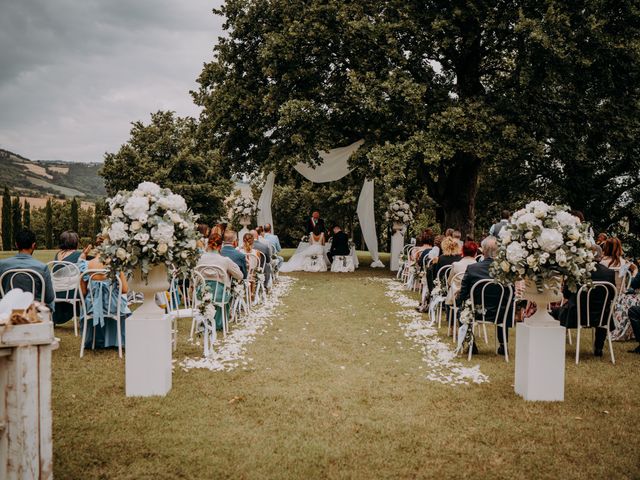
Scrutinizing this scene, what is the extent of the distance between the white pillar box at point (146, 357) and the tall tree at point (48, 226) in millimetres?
38863

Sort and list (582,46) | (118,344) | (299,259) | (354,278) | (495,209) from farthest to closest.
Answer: (495,209), (299,259), (354,278), (582,46), (118,344)

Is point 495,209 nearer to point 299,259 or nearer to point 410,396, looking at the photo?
point 299,259

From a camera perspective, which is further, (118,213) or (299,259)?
(299,259)

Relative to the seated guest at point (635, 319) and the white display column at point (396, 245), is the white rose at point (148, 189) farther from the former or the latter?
the white display column at point (396, 245)

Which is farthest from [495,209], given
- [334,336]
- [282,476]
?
[282,476]

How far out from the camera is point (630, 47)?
1337cm

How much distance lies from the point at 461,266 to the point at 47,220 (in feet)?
128

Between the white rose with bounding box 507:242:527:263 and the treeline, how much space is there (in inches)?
1456

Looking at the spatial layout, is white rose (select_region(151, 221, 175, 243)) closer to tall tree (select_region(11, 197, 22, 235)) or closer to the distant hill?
tall tree (select_region(11, 197, 22, 235))

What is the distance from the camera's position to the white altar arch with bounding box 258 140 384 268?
1692cm

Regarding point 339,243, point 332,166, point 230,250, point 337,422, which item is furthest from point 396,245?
point 337,422

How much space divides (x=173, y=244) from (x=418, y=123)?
11.4m

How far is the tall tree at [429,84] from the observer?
1393cm

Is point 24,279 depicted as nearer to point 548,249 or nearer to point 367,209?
point 548,249
